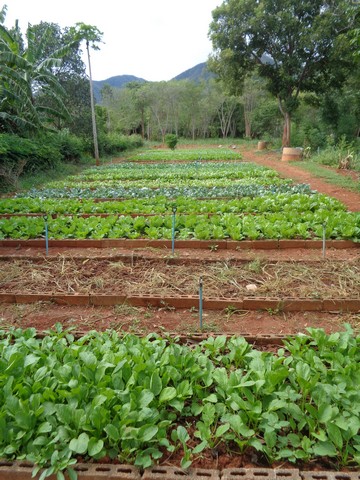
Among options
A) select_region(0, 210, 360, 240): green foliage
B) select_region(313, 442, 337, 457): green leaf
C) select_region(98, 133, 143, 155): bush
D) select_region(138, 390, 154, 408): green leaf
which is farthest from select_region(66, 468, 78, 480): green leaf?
select_region(98, 133, 143, 155): bush

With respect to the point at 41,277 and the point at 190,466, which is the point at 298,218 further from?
the point at 190,466

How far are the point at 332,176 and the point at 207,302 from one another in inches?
495

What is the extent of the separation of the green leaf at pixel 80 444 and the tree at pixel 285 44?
77.7 ft

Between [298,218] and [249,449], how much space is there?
566 cm

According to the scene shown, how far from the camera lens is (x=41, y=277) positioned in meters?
4.98

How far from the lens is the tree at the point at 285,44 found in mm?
20891

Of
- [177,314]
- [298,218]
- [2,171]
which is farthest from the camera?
[2,171]

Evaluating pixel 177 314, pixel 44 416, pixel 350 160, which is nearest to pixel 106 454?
pixel 44 416

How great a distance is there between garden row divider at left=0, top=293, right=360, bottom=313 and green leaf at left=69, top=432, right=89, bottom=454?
229 cm

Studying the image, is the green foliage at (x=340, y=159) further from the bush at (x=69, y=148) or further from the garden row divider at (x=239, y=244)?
the bush at (x=69, y=148)

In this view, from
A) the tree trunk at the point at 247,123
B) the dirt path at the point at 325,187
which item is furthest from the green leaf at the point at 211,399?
the tree trunk at the point at 247,123

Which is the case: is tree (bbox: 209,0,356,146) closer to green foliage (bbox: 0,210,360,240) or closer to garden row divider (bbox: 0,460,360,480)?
green foliage (bbox: 0,210,360,240)

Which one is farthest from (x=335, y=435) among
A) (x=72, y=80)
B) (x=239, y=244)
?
(x=72, y=80)

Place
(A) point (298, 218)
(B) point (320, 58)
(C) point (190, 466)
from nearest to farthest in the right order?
1. (C) point (190, 466)
2. (A) point (298, 218)
3. (B) point (320, 58)
